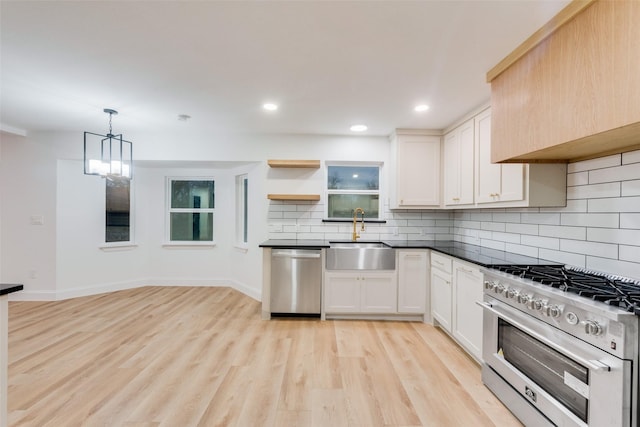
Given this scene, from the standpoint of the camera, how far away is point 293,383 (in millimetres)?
2188

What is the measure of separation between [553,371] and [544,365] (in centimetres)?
6

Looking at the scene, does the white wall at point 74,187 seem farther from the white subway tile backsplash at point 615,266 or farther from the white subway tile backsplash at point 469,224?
the white subway tile backsplash at point 615,266

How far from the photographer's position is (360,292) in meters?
3.47

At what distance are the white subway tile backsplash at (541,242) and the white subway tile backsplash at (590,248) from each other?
0.05m

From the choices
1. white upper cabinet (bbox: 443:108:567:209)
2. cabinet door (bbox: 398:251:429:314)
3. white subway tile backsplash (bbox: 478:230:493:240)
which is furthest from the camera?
cabinet door (bbox: 398:251:429:314)

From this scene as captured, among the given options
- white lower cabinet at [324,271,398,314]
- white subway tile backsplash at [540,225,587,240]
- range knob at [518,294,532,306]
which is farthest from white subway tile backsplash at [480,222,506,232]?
range knob at [518,294,532,306]

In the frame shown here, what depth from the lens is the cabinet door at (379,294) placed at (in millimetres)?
3453

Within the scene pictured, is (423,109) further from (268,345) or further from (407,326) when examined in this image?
(268,345)

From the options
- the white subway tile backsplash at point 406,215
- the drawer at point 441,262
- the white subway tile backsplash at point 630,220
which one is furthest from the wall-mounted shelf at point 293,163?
the white subway tile backsplash at point 630,220

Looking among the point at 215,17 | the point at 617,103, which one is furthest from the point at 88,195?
the point at 617,103

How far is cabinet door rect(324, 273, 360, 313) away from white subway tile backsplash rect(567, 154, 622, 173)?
7.41 ft

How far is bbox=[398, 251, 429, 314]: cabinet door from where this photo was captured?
11.3 ft

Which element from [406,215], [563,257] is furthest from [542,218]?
[406,215]

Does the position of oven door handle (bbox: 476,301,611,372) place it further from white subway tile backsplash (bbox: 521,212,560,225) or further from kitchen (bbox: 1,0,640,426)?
kitchen (bbox: 1,0,640,426)
